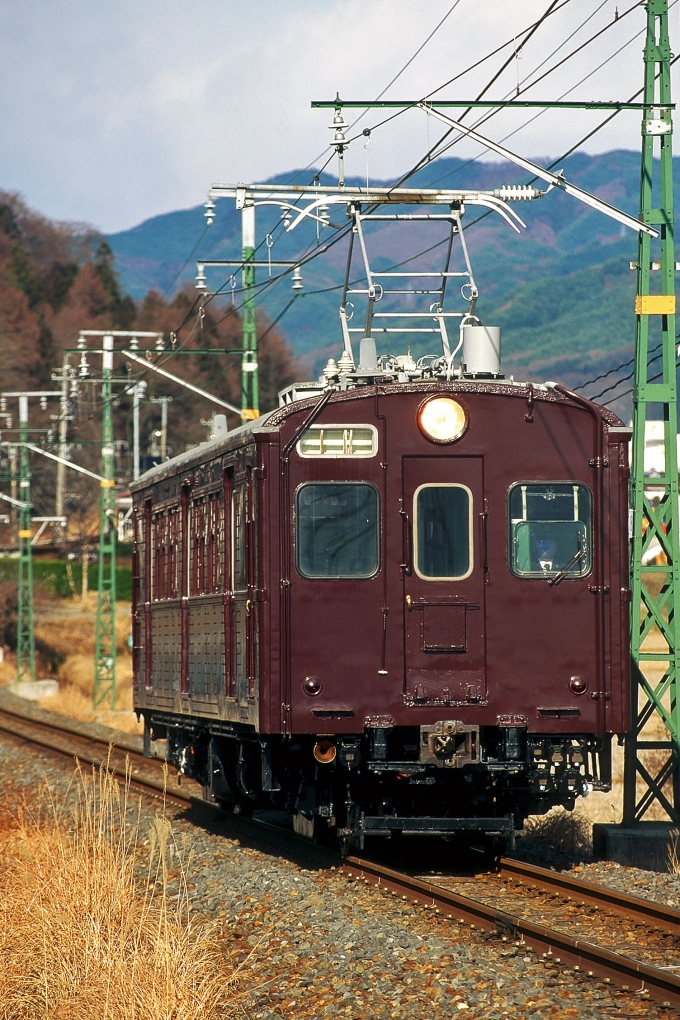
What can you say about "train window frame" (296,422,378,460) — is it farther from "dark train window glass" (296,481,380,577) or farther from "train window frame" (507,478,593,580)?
"train window frame" (507,478,593,580)

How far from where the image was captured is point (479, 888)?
10.4 metres

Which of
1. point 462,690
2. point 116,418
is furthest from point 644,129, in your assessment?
point 116,418

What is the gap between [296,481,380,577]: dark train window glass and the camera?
1084cm

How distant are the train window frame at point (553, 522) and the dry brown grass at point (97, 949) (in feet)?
10.9

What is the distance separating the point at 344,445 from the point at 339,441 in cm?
5

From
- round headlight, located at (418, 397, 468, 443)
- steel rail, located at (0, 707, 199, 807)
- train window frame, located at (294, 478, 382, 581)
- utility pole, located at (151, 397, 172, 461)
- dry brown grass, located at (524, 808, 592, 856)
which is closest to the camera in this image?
train window frame, located at (294, 478, 382, 581)

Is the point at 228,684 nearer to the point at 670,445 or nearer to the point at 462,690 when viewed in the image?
the point at 462,690

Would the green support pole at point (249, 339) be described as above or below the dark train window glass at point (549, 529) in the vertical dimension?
above

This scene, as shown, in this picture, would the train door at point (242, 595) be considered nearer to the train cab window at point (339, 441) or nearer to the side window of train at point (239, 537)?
the side window of train at point (239, 537)

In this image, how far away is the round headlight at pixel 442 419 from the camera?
10.9 meters

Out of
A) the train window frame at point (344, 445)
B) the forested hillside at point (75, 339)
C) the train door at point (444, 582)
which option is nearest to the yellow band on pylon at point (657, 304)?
the train door at point (444, 582)

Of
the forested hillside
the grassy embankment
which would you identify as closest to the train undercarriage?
the grassy embankment

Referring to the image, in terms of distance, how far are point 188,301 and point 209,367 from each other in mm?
11004

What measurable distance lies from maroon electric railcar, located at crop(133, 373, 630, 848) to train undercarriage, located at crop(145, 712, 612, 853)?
19mm
